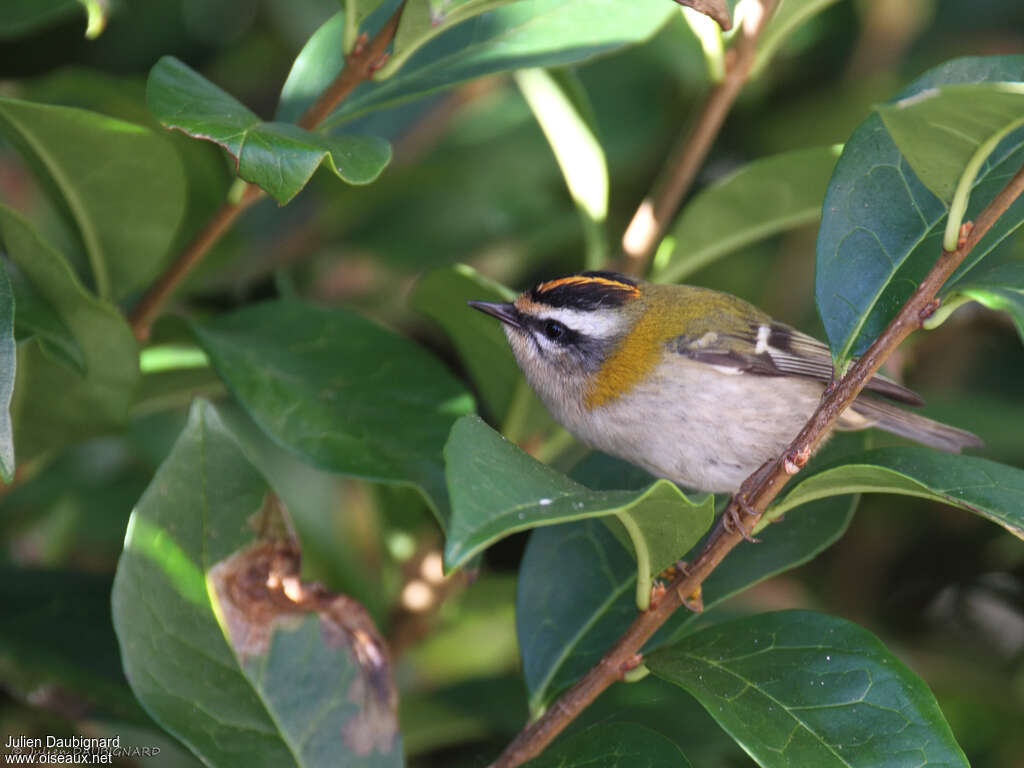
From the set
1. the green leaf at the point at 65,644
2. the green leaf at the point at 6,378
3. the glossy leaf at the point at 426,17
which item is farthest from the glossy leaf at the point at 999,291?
the green leaf at the point at 65,644

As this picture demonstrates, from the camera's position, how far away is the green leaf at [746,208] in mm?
2223

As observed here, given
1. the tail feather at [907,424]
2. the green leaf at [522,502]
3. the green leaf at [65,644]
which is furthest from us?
the tail feather at [907,424]

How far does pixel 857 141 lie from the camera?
167 centimetres

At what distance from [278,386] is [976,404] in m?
2.06

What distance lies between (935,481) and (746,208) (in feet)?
3.23

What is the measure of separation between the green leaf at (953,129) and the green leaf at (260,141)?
740 millimetres

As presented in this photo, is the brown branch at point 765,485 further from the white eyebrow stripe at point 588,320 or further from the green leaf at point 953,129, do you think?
the white eyebrow stripe at point 588,320

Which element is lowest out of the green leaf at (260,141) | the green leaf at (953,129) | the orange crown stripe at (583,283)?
the orange crown stripe at (583,283)

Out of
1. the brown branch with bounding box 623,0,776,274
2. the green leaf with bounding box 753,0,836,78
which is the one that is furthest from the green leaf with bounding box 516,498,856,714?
the green leaf with bounding box 753,0,836,78

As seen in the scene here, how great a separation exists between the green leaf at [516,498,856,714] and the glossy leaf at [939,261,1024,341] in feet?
1.87

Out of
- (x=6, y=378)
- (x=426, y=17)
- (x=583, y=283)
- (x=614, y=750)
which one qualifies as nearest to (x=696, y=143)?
(x=583, y=283)

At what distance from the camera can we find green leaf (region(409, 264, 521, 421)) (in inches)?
86.8

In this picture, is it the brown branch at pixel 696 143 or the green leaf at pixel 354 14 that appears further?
the brown branch at pixel 696 143

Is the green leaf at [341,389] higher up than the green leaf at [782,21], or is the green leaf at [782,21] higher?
the green leaf at [782,21]
